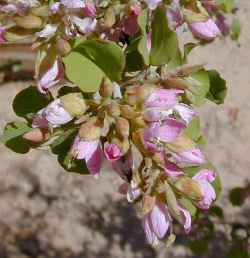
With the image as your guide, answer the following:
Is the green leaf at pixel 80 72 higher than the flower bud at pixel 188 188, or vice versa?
the green leaf at pixel 80 72

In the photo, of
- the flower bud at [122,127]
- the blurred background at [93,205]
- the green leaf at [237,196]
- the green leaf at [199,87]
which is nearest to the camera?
the flower bud at [122,127]

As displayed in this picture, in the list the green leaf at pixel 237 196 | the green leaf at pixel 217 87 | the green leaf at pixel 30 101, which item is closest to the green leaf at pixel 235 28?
the green leaf at pixel 237 196

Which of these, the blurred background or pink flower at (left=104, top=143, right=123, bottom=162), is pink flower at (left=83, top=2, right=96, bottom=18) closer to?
pink flower at (left=104, top=143, right=123, bottom=162)

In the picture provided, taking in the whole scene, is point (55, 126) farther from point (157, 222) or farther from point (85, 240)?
point (85, 240)

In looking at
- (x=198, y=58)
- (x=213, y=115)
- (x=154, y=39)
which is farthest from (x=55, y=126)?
(x=198, y=58)

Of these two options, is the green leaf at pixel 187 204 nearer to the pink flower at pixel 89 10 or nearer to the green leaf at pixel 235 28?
the pink flower at pixel 89 10

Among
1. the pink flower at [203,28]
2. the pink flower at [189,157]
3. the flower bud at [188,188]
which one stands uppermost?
the pink flower at [203,28]

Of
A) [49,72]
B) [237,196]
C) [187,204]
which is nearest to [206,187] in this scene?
[187,204]
